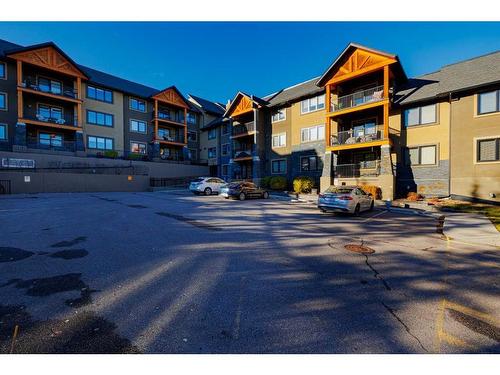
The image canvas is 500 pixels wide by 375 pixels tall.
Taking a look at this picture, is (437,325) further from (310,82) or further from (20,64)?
(20,64)

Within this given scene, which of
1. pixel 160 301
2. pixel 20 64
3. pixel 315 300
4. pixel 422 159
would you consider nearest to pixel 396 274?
pixel 315 300

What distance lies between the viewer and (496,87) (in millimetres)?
16266

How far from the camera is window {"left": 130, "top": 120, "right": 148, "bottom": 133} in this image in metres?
35.6

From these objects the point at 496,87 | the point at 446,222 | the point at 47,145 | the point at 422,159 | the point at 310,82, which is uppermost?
the point at 310,82

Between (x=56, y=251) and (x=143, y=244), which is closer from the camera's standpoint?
(x=56, y=251)

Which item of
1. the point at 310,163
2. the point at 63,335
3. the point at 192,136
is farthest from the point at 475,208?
the point at 192,136

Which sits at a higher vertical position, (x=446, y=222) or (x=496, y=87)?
(x=496, y=87)

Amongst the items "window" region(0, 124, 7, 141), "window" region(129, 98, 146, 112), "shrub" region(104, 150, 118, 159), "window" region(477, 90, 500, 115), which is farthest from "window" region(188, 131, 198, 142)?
"window" region(477, 90, 500, 115)

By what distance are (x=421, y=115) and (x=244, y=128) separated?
766 inches

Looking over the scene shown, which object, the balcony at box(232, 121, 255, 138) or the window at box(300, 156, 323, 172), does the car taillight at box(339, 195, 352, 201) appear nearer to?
the window at box(300, 156, 323, 172)

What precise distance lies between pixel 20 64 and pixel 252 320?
3615cm

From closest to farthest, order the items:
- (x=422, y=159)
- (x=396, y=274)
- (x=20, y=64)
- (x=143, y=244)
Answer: (x=396, y=274) < (x=143, y=244) < (x=422, y=159) < (x=20, y=64)

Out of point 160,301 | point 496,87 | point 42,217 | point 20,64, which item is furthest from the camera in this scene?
point 20,64

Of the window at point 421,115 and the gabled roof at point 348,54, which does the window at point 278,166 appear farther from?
the window at point 421,115
